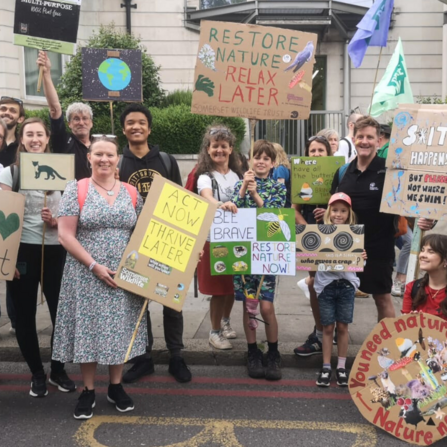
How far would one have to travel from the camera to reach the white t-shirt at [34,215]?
13.1ft

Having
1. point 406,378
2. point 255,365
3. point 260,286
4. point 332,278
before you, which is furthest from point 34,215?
point 406,378

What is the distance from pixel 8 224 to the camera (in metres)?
3.82

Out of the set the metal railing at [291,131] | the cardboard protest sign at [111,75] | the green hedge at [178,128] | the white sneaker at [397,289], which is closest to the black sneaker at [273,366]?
the white sneaker at [397,289]

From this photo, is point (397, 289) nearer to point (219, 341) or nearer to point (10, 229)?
point (219, 341)

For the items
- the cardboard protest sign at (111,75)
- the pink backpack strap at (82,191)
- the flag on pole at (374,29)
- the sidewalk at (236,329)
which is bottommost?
the sidewalk at (236,329)

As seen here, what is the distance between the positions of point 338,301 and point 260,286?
2.02 ft

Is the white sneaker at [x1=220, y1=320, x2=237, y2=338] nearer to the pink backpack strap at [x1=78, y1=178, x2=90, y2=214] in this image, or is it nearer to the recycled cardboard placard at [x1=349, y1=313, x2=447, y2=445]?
the recycled cardboard placard at [x1=349, y1=313, x2=447, y2=445]

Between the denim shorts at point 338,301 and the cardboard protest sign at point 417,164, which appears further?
the denim shorts at point 338,301

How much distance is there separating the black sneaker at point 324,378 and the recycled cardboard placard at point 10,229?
2.41 meters

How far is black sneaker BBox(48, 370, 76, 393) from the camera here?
4.07 m

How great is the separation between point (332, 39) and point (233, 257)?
11.8 m

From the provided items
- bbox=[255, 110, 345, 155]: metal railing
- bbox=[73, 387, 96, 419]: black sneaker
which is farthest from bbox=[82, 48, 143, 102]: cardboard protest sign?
bbox=[255, 110, 345, 155]: metal railing

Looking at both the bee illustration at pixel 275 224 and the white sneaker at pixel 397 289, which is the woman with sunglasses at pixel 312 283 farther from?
the white sneaker at pixel 397 289

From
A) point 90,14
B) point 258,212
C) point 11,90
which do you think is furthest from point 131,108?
point 90,14
